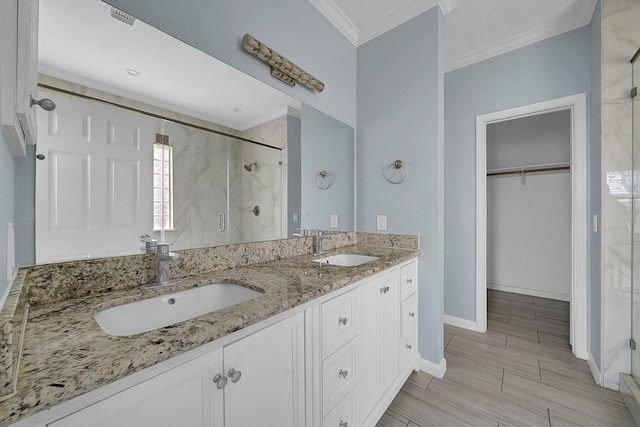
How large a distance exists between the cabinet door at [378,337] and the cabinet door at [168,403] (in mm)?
807

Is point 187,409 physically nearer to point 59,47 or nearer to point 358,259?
point 59,47

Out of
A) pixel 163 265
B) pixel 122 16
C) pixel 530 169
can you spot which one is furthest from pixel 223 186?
pixel 530 169

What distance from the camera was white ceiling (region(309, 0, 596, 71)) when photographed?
1950mm

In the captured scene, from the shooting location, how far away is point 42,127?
0.80 meters

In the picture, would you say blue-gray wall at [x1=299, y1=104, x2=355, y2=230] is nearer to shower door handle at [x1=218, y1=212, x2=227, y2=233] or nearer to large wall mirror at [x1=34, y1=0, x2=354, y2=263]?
large wall mirror at [x1=34, y1=0, x2=354, y2=263]

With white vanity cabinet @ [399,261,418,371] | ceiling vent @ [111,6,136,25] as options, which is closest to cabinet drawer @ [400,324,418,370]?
white vanity cabinet @ [399,261,418,371]

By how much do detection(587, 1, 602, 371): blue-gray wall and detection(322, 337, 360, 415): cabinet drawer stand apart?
1.83m

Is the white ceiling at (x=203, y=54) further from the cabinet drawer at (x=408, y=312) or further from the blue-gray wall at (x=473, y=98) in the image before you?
the cabinet drawer at (x=408, y=312)

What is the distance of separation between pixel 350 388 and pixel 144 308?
931mm

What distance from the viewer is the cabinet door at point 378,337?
52.0 inches

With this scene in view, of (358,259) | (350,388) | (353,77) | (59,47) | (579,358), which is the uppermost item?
(353,77)

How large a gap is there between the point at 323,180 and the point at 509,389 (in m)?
1.88

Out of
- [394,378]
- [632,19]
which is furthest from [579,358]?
[632,19]

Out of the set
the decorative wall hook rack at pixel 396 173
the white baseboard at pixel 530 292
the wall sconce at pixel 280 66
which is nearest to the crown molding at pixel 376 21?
the wall sconce at pixel 280 66
